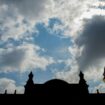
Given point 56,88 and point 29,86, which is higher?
point 29,86

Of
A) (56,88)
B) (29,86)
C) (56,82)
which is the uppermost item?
(56,82)

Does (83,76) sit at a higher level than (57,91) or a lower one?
higher

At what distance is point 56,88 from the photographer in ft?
104

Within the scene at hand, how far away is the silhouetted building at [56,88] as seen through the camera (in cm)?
3142

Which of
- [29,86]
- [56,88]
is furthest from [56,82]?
[29,86]

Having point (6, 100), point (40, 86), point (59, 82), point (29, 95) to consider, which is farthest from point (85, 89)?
point (6, 100)

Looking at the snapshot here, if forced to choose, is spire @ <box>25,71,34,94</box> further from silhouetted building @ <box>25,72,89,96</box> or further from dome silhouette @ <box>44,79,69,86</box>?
dome silhouette @ <box>44,79,69,86</box>

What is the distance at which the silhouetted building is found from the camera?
3142 cm

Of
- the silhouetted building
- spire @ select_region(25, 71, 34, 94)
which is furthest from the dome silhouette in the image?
spire @ select_region(25, 71, 34, 94)

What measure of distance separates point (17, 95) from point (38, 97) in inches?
148

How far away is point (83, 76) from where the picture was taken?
33406 mm

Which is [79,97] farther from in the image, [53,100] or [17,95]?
[17,95]

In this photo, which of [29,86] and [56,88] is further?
[29,86]

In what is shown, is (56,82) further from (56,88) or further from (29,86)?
(29,86)
